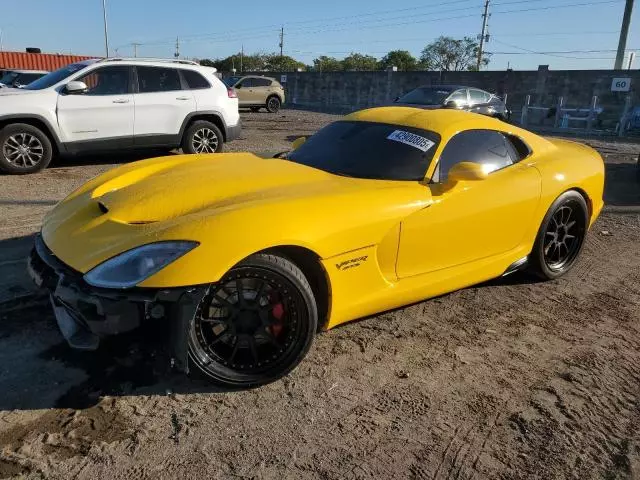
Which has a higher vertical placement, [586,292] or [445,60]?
[445,60]

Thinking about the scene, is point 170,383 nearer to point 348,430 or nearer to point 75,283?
point 75,283

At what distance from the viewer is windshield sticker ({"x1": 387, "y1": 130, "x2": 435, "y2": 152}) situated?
3512 mm

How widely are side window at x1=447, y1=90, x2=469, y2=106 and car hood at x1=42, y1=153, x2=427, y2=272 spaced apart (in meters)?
10.9

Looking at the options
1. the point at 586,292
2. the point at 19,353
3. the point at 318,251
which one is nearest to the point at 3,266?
the point at 19,353

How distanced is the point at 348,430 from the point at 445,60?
7668 centimetres

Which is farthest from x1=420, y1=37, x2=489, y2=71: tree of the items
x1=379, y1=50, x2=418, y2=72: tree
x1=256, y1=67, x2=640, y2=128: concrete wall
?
x1=256, y1=67, x2=640, y2=128: concrete wall

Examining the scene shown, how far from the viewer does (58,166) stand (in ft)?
27.4

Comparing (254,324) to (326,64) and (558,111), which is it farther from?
(326,64)

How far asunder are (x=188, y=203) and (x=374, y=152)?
1369 millimetres

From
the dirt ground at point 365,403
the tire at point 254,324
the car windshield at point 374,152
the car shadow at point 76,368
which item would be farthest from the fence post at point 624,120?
the car shadow at point 76,368

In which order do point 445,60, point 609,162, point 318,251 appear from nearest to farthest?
point 318,251
point 609,162
point 445,60

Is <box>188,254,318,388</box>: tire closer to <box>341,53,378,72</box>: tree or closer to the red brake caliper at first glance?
the red brake caliper

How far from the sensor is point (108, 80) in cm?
788

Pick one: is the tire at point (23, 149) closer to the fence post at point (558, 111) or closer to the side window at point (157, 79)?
the side window at point (157, 79)
